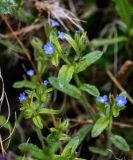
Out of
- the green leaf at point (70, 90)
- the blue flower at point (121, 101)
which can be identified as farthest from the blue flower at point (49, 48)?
the blue flower at point (121, 101)

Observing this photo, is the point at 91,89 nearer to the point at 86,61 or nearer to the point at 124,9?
the point at 86,61

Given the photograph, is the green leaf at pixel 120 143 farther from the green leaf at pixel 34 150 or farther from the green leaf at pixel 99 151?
the green leaf at pixel 34 150

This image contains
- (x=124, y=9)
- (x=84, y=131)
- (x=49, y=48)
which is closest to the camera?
(x=49, y=48)

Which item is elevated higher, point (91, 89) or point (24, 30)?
point (24, 30)

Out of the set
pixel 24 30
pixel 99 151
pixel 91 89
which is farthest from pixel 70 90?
pixel 24 30

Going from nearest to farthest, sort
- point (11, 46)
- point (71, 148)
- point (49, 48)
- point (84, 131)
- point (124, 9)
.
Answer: point (71, 148)
point (49, 48)
point (84, 131)
point (11, 46)
point (124, 9)

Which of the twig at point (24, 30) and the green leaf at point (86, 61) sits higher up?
the twig at point (24, 30)

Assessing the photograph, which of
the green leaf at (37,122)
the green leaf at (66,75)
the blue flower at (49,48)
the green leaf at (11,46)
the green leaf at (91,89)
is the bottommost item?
the green leaf at (37,122)
